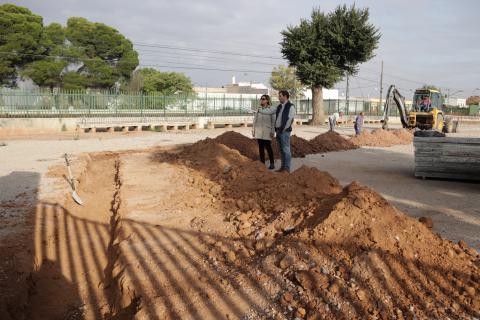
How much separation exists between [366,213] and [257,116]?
4.68 meters

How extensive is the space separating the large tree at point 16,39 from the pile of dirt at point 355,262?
3534 centimetres

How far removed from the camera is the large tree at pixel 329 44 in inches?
1057

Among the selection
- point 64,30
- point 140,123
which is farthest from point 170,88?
point 140,123

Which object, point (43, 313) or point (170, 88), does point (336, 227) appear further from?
point (170, 88)

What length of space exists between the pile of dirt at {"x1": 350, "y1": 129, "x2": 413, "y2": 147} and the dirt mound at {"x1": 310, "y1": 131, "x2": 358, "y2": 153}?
951 mm

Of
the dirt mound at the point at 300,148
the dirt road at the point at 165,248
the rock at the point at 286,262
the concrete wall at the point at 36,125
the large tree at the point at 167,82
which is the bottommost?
the dirt road at the point at 165,248

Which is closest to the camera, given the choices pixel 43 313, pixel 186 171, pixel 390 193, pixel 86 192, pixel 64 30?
pixel 43 313

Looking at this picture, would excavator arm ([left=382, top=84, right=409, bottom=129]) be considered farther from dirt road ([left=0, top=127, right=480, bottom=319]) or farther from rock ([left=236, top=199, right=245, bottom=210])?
rock ([left=236, top=199, right=245, bottom=210])

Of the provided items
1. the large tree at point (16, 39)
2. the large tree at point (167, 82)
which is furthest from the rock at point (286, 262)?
the large tree at point (167, 82)

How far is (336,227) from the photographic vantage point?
12.6ft

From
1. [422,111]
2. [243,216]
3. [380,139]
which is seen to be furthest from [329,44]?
[243,216]

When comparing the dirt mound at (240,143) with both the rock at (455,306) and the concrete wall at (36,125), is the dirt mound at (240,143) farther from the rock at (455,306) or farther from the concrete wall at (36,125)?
the concrete wall at (36,125)

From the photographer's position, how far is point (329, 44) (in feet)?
89.9

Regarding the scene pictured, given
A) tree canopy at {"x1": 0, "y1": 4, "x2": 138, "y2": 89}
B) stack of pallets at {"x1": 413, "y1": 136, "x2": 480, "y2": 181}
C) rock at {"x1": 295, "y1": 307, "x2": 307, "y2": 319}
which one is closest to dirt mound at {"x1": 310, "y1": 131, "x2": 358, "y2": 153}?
stack of pallets at {"x1": 413, "y1": 136, "x2": 480, "y2": 181}
